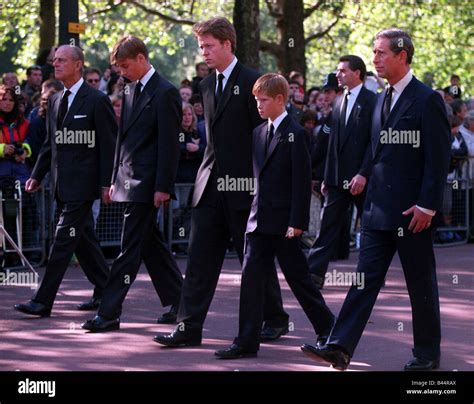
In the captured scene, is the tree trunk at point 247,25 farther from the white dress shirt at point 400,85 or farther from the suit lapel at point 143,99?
the white dress shirt at point 400,85

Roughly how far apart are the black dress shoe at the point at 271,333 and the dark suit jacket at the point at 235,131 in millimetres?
1073

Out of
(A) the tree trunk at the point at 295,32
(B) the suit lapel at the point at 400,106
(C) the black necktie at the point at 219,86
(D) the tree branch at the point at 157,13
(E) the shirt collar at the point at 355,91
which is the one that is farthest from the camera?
(D) the tree branch at the point at 157,13

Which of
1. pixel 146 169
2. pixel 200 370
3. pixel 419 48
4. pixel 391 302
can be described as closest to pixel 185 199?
pixel 391 302

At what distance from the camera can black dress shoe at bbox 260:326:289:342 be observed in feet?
30.2

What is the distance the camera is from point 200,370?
7.93m

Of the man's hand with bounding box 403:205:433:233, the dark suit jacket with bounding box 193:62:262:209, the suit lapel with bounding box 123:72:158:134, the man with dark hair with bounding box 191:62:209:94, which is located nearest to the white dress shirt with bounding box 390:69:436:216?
A: the man's hand with bounding box 403:205:433:233

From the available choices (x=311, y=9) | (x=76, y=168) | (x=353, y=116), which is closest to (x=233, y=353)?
(x=76, y=168)

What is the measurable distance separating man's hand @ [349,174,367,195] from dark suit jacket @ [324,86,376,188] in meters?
0.77

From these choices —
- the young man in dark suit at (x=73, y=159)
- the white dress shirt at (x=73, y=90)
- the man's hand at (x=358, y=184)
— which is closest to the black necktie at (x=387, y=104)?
the man's hand at (x=358, y=184)

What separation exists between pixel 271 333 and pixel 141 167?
64.6 inches

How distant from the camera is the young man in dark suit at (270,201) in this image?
8.44m

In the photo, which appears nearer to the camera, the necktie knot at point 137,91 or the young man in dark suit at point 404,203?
the young man in dark suit at point 404,203

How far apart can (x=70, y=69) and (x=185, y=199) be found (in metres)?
5.33

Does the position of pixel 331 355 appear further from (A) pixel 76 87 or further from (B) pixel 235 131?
(A) pixel 76 87
